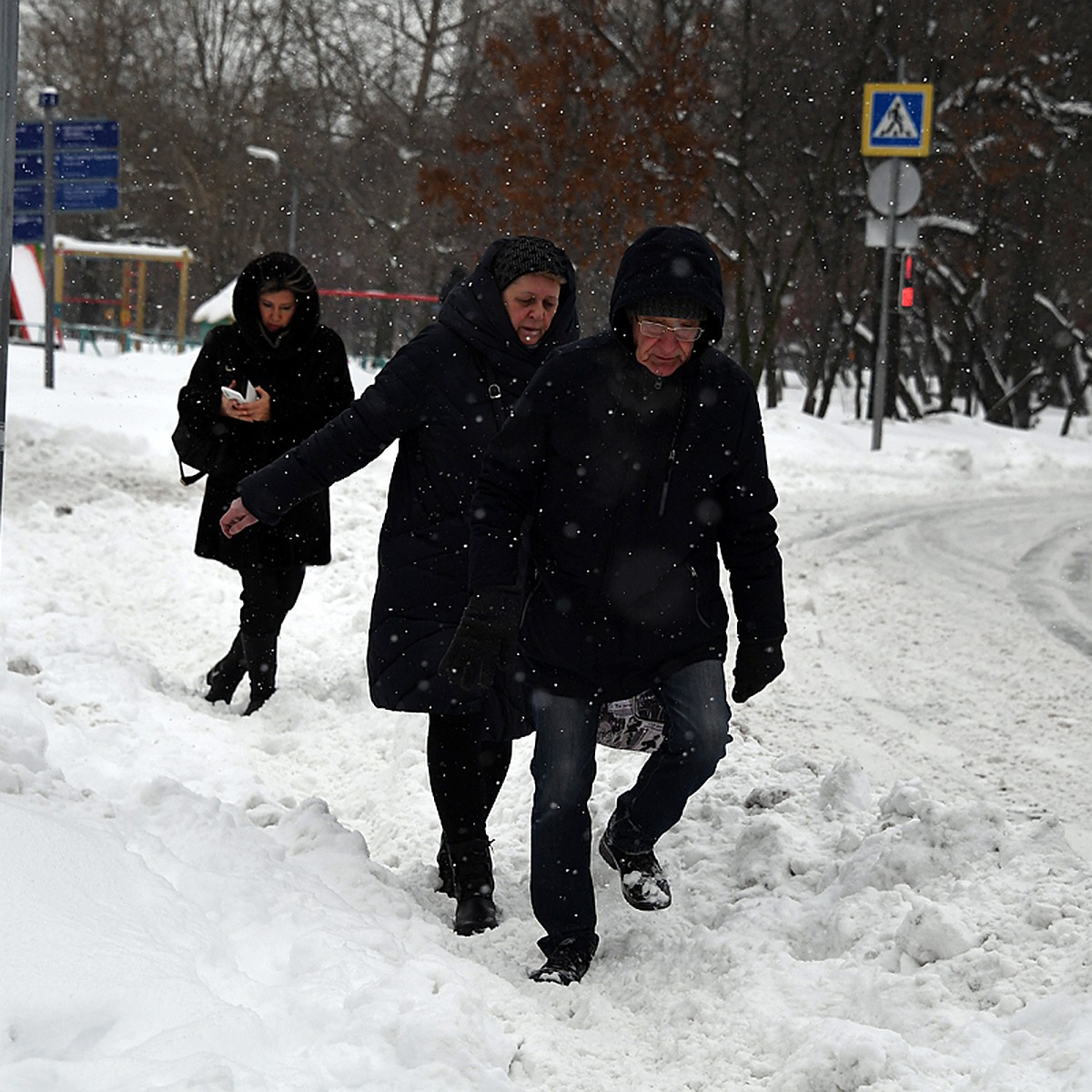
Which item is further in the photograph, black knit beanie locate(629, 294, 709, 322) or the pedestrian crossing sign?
the pedestrian crossing sign

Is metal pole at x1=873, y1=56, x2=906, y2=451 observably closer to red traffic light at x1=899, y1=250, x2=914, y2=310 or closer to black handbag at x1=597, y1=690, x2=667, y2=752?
red traffic light at x1=899, y1=250, x2=914, y2=310

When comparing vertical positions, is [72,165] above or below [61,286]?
above

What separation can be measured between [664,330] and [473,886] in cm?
160

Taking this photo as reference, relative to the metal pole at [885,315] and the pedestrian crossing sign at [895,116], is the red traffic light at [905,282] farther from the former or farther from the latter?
the pedestrian crossing sign at [895,116]

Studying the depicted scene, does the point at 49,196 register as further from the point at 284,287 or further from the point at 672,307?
the point at 672,307

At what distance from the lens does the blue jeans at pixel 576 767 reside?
12.2 ft

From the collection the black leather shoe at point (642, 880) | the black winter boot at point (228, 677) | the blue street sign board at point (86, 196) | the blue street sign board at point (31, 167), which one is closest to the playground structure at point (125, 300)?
the blue street sign board at point (86, 196)

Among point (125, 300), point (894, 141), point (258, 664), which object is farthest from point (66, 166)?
point (125, 300)

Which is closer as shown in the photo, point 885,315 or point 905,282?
point 885,315

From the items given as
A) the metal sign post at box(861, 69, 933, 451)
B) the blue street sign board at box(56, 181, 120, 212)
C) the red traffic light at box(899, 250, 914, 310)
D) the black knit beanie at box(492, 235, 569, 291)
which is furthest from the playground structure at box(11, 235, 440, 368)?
the black knit beanie at box(492, 235, 569, 291)

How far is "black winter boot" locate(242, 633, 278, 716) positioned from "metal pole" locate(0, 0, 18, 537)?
2.47 meters

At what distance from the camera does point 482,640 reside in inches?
140

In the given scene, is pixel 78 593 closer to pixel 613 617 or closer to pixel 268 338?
pixel 268 338

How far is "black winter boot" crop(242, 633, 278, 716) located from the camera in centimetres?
624
